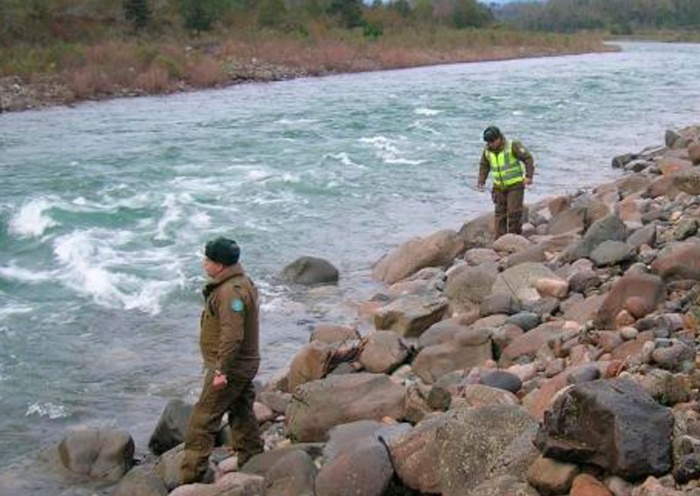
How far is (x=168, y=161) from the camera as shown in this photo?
22.1 meters

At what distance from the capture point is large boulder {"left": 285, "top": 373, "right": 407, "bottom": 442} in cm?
752

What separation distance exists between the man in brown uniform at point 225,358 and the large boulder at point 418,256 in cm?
621

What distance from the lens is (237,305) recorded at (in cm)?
659

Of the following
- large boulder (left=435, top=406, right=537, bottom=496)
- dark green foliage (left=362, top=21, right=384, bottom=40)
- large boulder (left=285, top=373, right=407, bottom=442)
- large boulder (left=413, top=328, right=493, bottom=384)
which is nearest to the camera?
large boulder (left=435, top=406, right=537, bottom=496)

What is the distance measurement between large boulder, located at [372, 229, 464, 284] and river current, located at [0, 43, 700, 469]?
1.24ft

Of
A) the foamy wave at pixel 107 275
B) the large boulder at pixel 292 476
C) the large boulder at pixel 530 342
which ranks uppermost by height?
the large boulder at pixel 530 342

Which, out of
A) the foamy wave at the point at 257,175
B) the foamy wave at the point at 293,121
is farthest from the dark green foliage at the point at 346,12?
the foamy wave at the point at 257,175

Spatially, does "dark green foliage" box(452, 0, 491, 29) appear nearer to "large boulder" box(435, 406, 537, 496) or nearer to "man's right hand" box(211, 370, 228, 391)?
"man's right hand" box(211, 370, 228, 391)

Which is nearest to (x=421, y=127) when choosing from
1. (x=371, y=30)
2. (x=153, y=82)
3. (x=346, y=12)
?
(x=153, y=82)

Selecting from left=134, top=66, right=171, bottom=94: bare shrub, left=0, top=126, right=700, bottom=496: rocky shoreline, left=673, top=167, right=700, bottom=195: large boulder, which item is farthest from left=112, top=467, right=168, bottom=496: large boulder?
left=134, top=66, right=171, bottom=94: bare shrub

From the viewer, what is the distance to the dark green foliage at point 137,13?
57.2 m

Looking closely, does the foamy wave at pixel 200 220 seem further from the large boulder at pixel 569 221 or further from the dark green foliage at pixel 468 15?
the dark green foliage at pixel 468 15

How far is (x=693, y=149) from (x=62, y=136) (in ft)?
55.8

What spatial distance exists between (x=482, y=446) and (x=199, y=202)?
42.4ft
